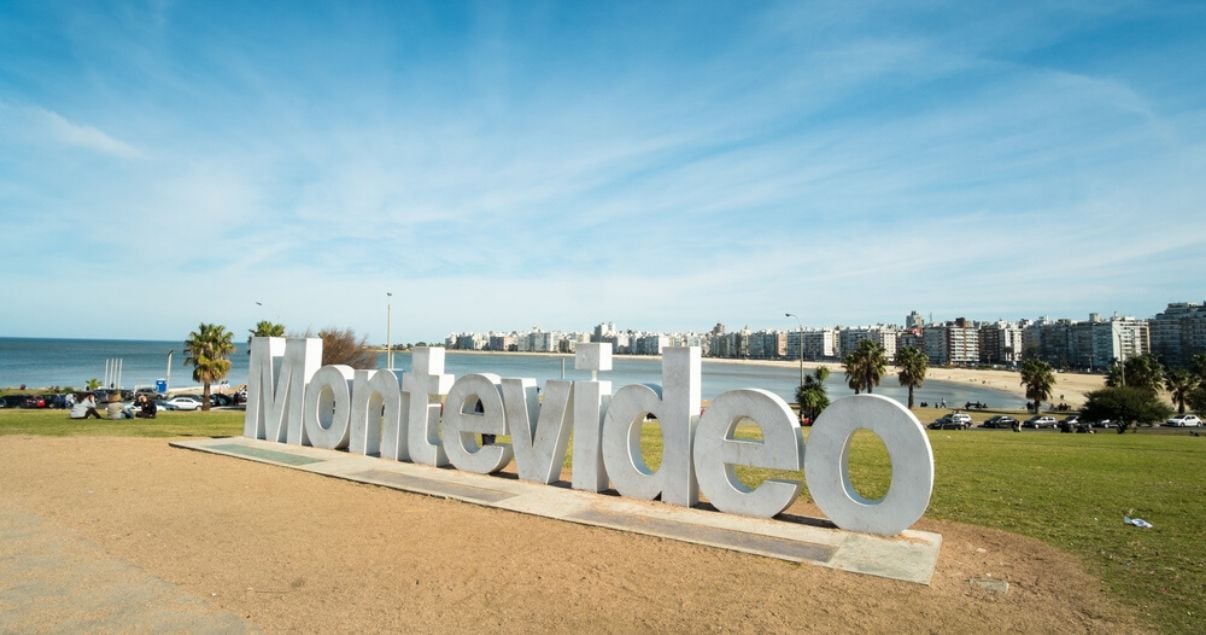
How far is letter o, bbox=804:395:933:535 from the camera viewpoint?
967 cm

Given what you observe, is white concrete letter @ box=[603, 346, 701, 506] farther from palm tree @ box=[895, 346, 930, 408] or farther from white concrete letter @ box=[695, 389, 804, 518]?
palm tree @ box=[895, 346, 930, 408]

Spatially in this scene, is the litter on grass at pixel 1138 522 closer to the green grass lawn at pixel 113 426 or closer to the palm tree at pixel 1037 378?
the green grass lawn at pixel 113 426

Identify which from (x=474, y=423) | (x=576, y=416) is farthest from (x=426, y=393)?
(x=576, y=416)

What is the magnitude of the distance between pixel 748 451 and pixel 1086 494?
25.6 ft

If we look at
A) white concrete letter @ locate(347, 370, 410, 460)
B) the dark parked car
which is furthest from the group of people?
the dark parked car

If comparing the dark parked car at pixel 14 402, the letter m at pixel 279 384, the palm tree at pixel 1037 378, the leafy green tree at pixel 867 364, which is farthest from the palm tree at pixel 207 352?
the palm tree at pixel 1037 378

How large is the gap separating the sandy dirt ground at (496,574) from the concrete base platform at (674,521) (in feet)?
1.03

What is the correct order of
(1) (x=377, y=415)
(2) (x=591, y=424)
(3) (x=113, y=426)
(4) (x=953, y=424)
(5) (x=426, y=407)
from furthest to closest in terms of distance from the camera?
1. (4) (x=953, y=424)
2. (3) (x=113, y=426)
3. (1) (x=377, y=415)
4. (5) (x=426, y=407)
5. (2) (x=591, y=424)

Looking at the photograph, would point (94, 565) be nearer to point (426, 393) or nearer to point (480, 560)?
point (480, 560)

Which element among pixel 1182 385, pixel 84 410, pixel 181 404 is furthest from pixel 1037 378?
pixel 181 404

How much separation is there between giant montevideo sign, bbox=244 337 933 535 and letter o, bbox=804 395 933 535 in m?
0.02

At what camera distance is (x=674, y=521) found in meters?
10.8

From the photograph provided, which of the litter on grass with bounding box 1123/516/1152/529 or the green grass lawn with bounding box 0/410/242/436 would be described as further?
the green grass lawn with bounding box 0/410/242/436

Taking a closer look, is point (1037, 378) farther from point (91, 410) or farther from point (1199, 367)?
point (91, 410)
